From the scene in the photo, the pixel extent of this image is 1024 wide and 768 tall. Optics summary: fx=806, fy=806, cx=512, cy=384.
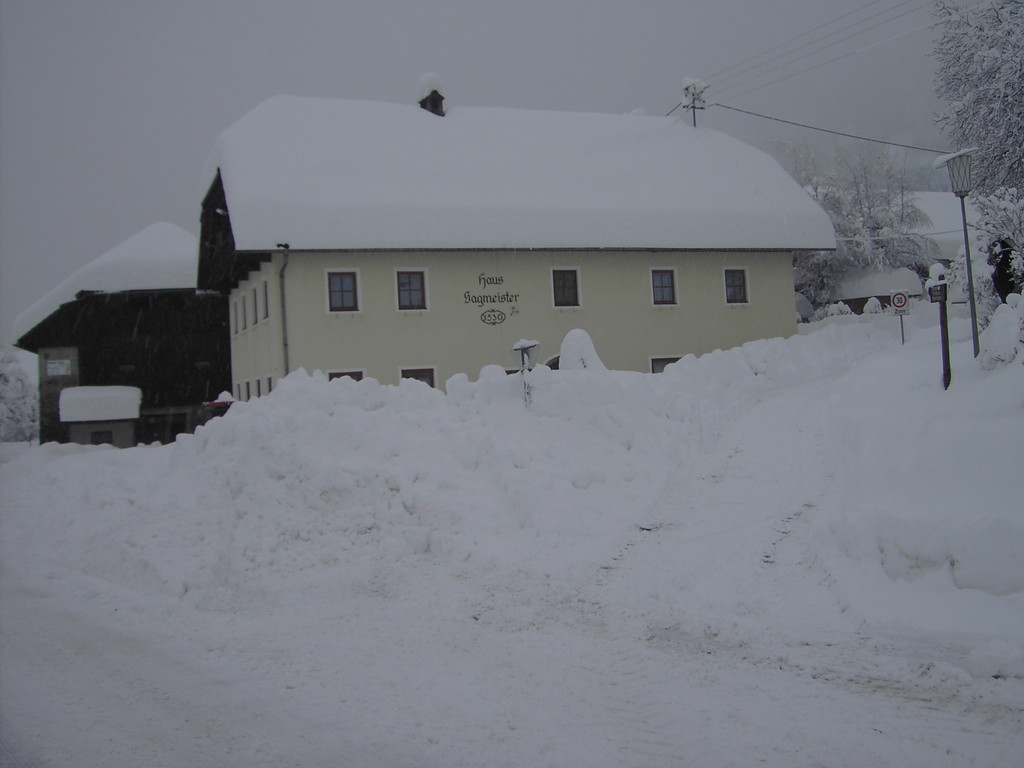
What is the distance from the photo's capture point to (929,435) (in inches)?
344

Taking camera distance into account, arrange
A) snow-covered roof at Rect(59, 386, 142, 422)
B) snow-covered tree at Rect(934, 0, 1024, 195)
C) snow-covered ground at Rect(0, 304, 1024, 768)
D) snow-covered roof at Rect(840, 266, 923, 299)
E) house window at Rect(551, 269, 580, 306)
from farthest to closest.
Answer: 1. snow-covered roof at Rect(840, 266, 923, 299)
2. snow-covered roof at Rect(59, 386, 142, 422)
3. house window at Rect(551, 269, 580, 306)
4. snow-covered tree at Rect(934, 0, 1024, 195)
5. snow-covered ground at Rect(0, 304, 1024, 768)

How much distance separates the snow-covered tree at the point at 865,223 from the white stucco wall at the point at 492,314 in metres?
14.8

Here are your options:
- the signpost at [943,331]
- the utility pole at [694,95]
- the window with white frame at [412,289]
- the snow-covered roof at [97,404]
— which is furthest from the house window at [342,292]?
the utility pole at [694,95]

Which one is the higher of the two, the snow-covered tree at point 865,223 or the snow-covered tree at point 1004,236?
the snow-covered tree at point 865,223

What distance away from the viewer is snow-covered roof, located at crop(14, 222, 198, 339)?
1089 inches

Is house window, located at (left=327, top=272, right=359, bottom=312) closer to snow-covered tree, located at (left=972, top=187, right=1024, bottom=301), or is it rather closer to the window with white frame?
the window with white frame

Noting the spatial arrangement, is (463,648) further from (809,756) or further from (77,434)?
(77,434)

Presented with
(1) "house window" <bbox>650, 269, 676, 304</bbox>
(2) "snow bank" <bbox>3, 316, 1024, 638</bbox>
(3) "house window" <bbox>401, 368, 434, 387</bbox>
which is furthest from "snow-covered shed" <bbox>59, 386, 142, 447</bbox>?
(1) "house window" <bbox>650, 269, 676, 304</bbox>

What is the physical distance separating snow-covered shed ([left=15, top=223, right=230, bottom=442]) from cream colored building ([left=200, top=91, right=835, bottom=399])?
78.5 inches

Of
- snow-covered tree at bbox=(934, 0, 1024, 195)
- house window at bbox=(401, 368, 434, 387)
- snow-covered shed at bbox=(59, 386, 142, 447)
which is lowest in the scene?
snow-covered shed at bbox=(59, 386, 142, 447)

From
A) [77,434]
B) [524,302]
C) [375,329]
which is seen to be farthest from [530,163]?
[77,434]

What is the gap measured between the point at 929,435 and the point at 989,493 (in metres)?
1.53

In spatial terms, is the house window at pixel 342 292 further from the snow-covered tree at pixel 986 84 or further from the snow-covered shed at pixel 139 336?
the snow-covered tree at pixel 986 84

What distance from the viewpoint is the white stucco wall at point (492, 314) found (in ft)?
68.2
